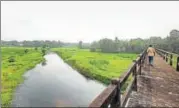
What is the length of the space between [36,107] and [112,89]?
74.7 ft

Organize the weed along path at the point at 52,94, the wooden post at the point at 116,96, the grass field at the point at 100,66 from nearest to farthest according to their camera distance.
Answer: the wooden post at the point at 116,96 < the weed along path at the point at 52,94 < the grass field at the point at 100,66

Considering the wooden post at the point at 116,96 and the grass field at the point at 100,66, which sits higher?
the wooden post at the point at 116,96

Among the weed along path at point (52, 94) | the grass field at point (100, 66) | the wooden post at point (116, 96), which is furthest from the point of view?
the grass field at point (100, 66)

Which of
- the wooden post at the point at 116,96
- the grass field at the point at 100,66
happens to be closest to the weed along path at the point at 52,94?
the grass field at the point at 100,66

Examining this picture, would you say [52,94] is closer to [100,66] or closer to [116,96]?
[116,96]

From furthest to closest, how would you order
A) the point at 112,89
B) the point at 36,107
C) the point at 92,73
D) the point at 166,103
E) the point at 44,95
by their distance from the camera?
the point at 92,73, the point at 44,95, the point at 36,107, the point at 166,103, the point at 112,89

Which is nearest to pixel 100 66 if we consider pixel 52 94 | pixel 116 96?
pixel 52 94

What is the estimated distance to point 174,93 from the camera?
8.08 m

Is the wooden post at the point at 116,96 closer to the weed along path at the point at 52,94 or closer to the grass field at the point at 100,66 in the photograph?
the weed along path at the point at 52,94

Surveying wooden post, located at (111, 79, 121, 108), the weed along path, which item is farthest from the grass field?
wooden post, located at (111, 79, 121, 108)

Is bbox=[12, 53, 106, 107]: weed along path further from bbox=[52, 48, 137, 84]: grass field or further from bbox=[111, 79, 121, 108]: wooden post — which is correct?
bbox=[111, 79, 121, 108]: wooden post

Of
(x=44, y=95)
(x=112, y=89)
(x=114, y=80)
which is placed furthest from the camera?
(x=44, y=95)

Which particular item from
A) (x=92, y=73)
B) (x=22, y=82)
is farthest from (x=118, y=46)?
(x=22, y=82)

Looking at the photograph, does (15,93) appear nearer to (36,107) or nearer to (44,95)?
(44,95)
